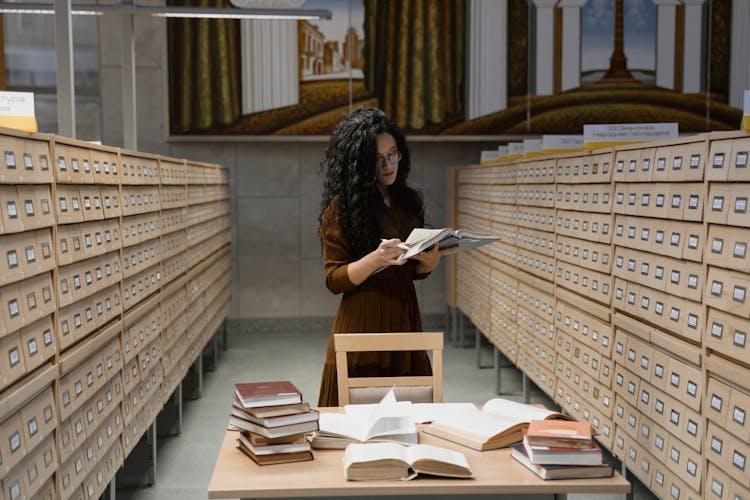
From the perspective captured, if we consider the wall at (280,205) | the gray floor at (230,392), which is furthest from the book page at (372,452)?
the wall at (280,205)

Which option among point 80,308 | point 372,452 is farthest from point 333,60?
point 372,452

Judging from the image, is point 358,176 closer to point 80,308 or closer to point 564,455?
point 80,308

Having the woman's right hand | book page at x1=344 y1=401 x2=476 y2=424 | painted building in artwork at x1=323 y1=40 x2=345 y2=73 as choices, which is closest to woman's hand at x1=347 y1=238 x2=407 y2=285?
the woman's right hand

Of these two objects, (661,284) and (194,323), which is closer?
(661,284)

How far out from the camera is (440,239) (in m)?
2.67

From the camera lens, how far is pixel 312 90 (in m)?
8.59

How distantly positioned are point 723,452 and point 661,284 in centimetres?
72

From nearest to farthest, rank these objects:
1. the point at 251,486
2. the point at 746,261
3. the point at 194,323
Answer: the point at 251,486 → the point at 746,261 → the point at 194,323

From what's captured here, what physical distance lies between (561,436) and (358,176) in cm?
126

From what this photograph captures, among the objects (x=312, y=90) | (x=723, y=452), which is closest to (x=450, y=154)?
(x=312, y=90)

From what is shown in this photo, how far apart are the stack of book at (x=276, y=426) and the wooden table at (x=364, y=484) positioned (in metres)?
0.03

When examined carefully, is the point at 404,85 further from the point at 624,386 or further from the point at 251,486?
the point at 251,486

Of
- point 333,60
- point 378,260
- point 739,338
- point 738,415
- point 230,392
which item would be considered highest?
point 333,60

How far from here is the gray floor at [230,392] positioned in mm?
4305
